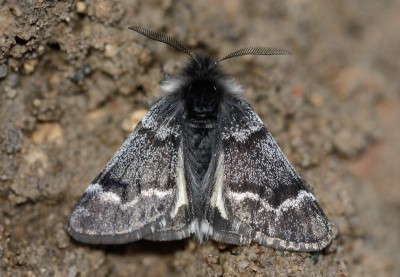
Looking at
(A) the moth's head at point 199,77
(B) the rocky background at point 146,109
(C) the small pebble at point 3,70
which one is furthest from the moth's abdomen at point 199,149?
(C) the small pebble at point 3,70

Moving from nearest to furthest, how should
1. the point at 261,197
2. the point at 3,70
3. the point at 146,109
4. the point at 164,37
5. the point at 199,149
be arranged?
the point at 261,197 → the point at 199,149 → the point at 3,70 → the point at 164,37 → the point at 146,109

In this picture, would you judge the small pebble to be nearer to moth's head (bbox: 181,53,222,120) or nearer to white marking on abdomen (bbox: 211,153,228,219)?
moth's head (bbox: 181,53,222,120)

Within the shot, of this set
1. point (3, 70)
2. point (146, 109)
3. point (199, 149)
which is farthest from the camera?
point (146, 109)

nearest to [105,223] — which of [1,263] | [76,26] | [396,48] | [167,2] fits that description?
[1,263]

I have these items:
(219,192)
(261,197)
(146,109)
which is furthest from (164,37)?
(261,197)

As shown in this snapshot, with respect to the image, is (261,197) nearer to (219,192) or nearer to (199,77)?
(219,192)

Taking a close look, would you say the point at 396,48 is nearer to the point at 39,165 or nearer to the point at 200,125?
the point at 200,125

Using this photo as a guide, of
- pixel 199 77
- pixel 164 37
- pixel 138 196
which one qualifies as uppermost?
pixel 164 37

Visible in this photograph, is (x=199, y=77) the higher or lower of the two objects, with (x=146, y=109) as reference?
higher
